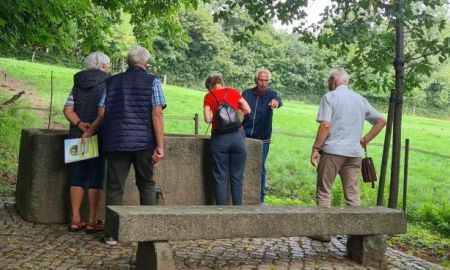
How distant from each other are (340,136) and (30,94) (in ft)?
66.5

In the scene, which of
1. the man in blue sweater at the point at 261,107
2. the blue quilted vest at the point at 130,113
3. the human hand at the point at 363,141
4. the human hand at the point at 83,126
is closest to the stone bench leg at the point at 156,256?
the blue quilted vest at the point at 130,113

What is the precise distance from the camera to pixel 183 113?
2588cm

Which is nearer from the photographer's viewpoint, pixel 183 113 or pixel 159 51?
pixel 183 113

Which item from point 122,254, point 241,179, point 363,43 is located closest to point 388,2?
point 363,43

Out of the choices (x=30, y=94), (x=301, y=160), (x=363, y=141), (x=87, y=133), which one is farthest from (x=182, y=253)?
(x=30, y=94)

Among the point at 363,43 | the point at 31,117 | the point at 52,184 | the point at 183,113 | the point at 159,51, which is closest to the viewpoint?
the point at 52,184

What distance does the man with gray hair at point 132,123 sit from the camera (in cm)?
541

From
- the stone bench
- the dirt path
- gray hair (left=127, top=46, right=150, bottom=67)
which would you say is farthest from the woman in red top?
the dirt path

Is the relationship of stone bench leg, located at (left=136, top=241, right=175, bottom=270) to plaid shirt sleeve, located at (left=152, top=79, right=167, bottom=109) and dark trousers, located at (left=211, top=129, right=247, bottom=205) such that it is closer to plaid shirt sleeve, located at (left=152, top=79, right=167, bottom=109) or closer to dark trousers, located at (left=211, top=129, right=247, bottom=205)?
plaid shirt sleeve, located at (left=152, top=79, right=167, bottom=109)

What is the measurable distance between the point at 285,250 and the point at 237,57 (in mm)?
50693

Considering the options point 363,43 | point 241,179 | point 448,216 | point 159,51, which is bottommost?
point 448,216

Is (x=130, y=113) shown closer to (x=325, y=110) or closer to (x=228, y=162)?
(x=228, y=162)

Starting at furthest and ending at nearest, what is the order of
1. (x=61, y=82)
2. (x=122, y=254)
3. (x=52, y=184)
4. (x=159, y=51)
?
(x=159, y=51)
(x=61, y=82)
(x=52, y=184)
(x=122, y=254)

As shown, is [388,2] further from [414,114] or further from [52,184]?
[414,114]
